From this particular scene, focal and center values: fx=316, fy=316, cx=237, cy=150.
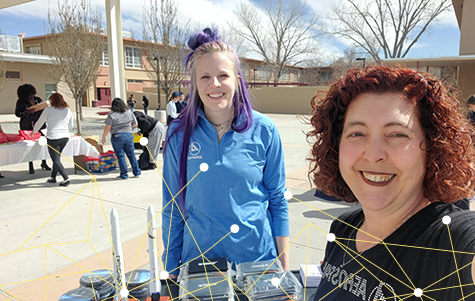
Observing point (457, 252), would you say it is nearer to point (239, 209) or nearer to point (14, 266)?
point (239, 209)

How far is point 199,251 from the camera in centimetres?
164

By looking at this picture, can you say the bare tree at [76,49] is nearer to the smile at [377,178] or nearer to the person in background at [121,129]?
the person in background at [121,129]

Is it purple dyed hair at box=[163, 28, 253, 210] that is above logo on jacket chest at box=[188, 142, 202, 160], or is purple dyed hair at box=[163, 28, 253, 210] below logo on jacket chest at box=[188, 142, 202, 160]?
above

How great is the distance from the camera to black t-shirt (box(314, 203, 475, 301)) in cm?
80

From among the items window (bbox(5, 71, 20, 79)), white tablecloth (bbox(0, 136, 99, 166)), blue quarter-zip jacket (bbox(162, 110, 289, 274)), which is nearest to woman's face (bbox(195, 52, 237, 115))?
blue quarter-zip jacket (bbox(162, 110, 289, 274))

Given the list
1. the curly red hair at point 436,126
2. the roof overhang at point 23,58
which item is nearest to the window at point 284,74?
the roof overhang at point 23,58

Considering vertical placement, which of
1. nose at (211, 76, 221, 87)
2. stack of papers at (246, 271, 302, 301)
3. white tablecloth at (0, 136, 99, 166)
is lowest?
white tablecloth at (0, 136, 99, 166)

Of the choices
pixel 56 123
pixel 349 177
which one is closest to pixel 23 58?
pixel 56 123

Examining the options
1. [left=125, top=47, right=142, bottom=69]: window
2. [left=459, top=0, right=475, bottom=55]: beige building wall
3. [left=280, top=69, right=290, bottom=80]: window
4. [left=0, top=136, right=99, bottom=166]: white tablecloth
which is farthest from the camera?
[left=280, top=69, right=290, bottom=80]: window

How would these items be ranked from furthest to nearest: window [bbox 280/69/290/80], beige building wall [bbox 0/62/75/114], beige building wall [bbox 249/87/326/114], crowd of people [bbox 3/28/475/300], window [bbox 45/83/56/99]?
window [bbox 280/69/290/80]
beige building wall [bbox 249/87/326/114]
window [bbox 45/83/56/99]
beige building wall [bbox 0/62/75/114]
crowd of people [bbox 3/28/475/300]

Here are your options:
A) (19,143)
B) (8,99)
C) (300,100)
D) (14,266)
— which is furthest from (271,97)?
(14,266)

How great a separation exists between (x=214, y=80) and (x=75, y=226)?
391 cm

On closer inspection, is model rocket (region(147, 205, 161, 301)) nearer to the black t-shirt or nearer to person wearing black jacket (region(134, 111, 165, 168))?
the black t-shirt

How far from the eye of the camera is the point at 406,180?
94 cm
